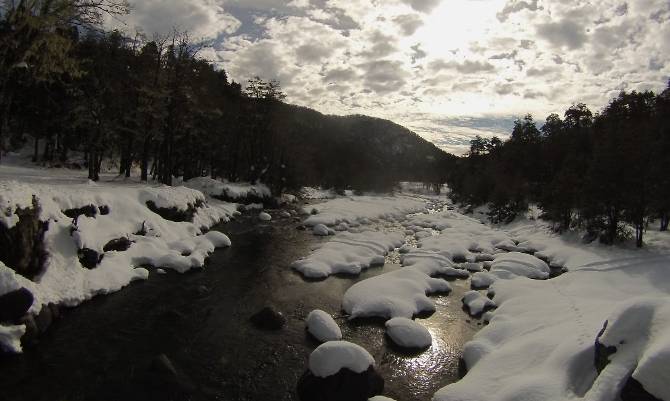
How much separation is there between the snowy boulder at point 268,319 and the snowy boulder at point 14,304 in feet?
22.9

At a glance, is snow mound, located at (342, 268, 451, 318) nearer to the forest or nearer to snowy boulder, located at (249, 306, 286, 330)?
snowy boulder, located at (249, 306, 286, 330)

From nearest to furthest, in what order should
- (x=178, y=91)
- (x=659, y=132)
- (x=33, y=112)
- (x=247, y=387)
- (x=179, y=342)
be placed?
(x=247, y=387)
(x=179, y=342)
(x=659, y=132)
(x=178, y=91)
(x=33, y=112)

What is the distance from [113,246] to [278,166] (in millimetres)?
39538

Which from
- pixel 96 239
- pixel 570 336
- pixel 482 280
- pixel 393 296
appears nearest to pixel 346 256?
pixel 393 296

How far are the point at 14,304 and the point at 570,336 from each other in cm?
1621

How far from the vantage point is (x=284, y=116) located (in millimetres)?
57000

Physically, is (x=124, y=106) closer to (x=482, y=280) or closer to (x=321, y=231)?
(x=321, y=231)

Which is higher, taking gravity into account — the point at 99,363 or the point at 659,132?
the point at 659,132

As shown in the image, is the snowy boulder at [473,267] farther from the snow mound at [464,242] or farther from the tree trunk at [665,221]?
the tree trunk at [665,221]

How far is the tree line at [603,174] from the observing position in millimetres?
26750

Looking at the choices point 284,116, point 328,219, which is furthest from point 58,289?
point 284,116

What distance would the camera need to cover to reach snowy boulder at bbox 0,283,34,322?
1140cm

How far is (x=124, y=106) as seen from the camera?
3159cm

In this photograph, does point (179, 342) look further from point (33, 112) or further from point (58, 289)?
point (33, 112)
